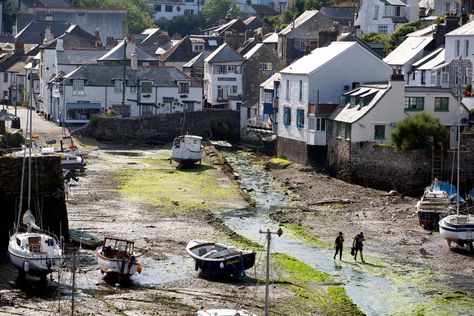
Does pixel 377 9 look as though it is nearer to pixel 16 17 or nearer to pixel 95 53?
pixel 95 53

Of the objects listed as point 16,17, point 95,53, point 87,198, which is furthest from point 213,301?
point 16,17

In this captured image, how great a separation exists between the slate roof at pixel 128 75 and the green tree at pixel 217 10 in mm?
66753

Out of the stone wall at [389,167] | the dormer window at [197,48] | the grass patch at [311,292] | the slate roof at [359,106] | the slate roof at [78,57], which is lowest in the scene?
the grass patch at [311,292]

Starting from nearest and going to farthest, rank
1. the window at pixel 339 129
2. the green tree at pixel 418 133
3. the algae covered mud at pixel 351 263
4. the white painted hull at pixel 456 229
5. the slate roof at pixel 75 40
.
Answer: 1. the algae covered mud at pixel 351 263
2. the white painted hull at pixel 456 229
3. the green tree at pixel 418 133
4. the window at pixel 339 129
5. the slate roof at pixel 75 40

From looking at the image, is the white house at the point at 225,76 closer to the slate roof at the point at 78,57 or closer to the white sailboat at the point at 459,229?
the slate roof at the point at 78,57

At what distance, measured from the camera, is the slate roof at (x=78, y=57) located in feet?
345

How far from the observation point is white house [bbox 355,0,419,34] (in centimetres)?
11612

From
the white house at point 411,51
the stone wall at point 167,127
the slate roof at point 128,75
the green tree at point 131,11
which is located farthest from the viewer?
the green tree at point 131,11

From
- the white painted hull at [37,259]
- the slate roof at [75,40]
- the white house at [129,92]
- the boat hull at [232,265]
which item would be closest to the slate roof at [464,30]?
the white house at [129,92]

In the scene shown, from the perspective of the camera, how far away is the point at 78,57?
10700 centimetres

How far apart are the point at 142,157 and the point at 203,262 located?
38.9m

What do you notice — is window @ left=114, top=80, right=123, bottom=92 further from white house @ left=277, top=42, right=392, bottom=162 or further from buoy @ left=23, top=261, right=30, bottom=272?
buoy @ left=23, top=261, right=30, bottom=272

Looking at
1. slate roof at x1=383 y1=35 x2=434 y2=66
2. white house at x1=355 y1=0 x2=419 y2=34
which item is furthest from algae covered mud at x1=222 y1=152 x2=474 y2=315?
white house at x1=355 y1=0 x2=419 y2=34

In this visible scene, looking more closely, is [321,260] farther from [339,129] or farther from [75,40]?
[75,40]
